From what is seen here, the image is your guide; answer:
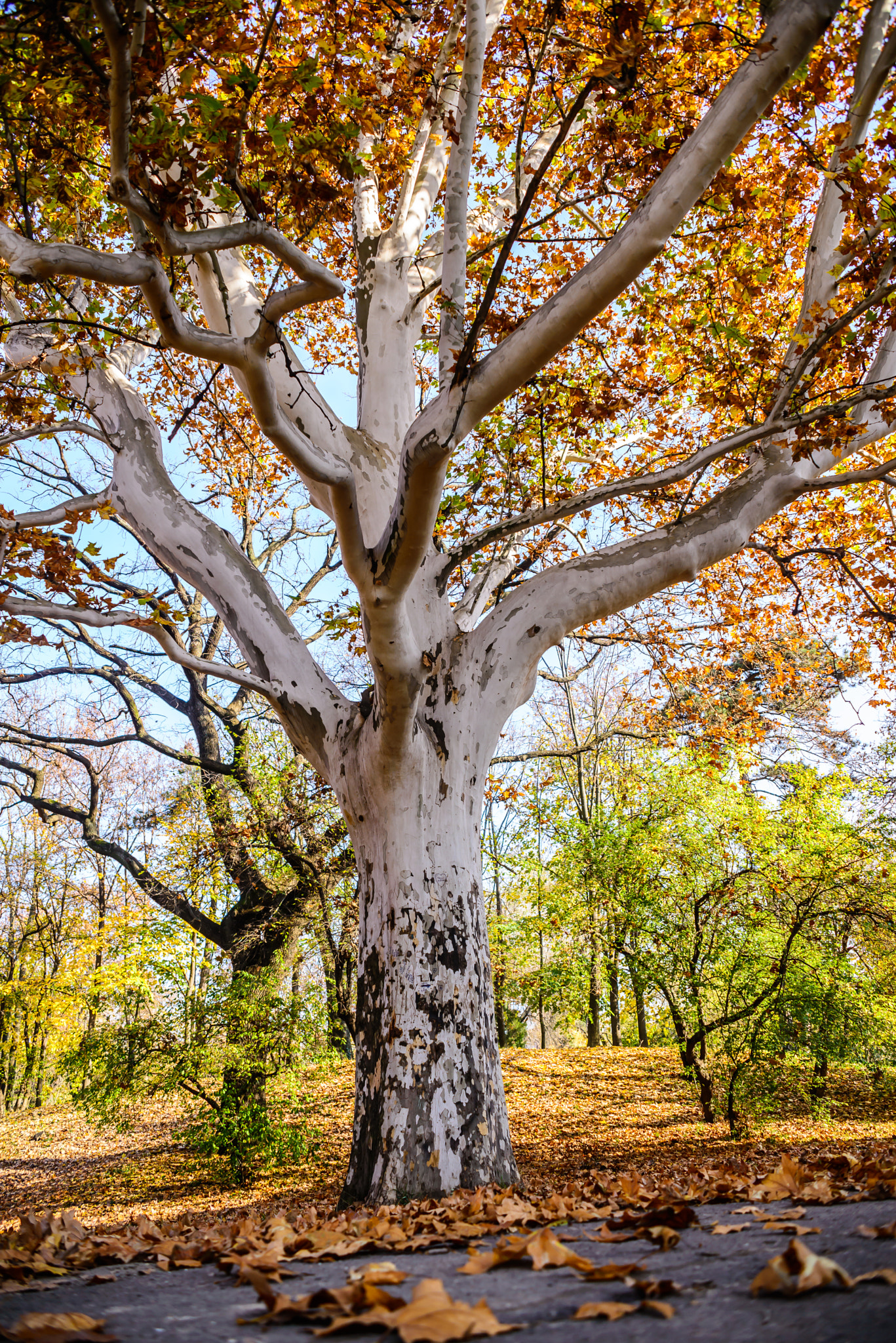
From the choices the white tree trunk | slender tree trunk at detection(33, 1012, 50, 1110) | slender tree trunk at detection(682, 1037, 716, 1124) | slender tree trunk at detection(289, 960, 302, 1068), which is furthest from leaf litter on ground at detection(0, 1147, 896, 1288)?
slender tree trunk at detection(33, 1012, 50, 1110)

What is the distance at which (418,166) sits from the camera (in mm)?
6055

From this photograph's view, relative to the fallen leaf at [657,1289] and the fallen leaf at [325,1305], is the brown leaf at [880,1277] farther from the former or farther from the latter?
the fallen leaf at [325,1305]

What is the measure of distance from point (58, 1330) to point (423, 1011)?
2882 mm

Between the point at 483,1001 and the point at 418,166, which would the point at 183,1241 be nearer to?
the point at 483,1001

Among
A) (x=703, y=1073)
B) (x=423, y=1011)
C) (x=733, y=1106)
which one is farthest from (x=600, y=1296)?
(x=703, y=1073)

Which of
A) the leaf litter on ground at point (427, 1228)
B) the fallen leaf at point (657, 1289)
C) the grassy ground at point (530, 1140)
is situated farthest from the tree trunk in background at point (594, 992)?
the fallen leaf at point (657, 1289)

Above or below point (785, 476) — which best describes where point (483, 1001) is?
below

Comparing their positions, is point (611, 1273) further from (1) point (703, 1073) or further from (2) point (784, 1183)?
(1) point (703, 1073)

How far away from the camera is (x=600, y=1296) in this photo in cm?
128

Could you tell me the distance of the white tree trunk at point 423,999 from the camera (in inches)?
143

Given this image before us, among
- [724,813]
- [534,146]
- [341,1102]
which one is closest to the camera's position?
[534,146]

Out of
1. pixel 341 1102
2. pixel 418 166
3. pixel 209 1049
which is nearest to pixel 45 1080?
pixel 341 1102

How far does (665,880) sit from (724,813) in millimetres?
1142

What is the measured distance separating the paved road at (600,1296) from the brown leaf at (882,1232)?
2cm
